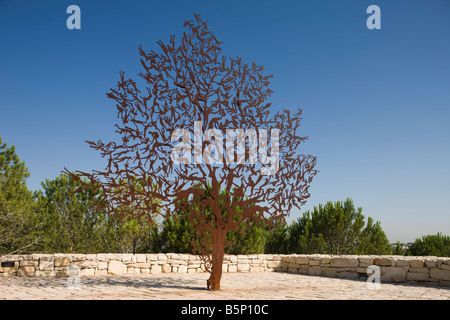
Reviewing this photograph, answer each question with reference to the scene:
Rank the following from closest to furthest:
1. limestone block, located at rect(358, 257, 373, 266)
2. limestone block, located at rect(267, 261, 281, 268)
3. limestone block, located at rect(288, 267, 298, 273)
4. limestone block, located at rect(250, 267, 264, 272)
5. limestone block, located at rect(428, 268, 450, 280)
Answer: limestone block, located at rect(428, 268, 450, 280) < limestone block, located at rect(358, 257, 373, 266) < limestone block, located at rect(288, 267, 298, 273) < limestone block, located at rect(250, 267, 264, 272) < limestone block, located at rect(267, 261, 281, 268)

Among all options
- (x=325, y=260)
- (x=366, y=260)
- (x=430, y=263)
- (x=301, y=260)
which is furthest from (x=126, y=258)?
(x=430, y=263)

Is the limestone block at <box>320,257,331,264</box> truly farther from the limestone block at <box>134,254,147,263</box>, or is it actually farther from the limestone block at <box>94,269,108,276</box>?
the limestone block at <box>94,269,108,276</box>

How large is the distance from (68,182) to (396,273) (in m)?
12.1

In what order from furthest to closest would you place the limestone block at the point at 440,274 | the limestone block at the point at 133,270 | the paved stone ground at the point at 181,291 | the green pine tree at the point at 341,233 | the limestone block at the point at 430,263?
the green pine tree at the point at 341,233 < the limestone block at the point at 133,270 < the limestone block at the point at 430,263 < the limestone block at the point at 440,274 < the paved stone ground at the point at 181,291

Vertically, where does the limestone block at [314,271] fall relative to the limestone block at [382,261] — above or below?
below

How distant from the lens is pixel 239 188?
7.45m

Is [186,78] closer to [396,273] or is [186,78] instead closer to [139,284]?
[139,284]

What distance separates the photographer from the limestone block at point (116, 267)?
1055 cm

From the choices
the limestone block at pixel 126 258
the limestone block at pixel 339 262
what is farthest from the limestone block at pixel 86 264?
the limestone block at pixel 339 262

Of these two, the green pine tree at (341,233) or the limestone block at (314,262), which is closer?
the limestone block at (314,262)

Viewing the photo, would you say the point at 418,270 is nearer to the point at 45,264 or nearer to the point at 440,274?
the point at 440,274

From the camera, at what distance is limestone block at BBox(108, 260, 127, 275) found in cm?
1055

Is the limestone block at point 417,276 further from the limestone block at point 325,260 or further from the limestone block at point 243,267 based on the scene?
the limestone block at point 243,267

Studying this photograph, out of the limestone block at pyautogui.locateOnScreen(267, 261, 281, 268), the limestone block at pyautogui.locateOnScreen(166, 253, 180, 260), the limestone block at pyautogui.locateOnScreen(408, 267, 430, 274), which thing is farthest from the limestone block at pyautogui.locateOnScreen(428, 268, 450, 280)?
the limestone block at pyautogui.locateOnScreen(166, 253, 180, 260)
